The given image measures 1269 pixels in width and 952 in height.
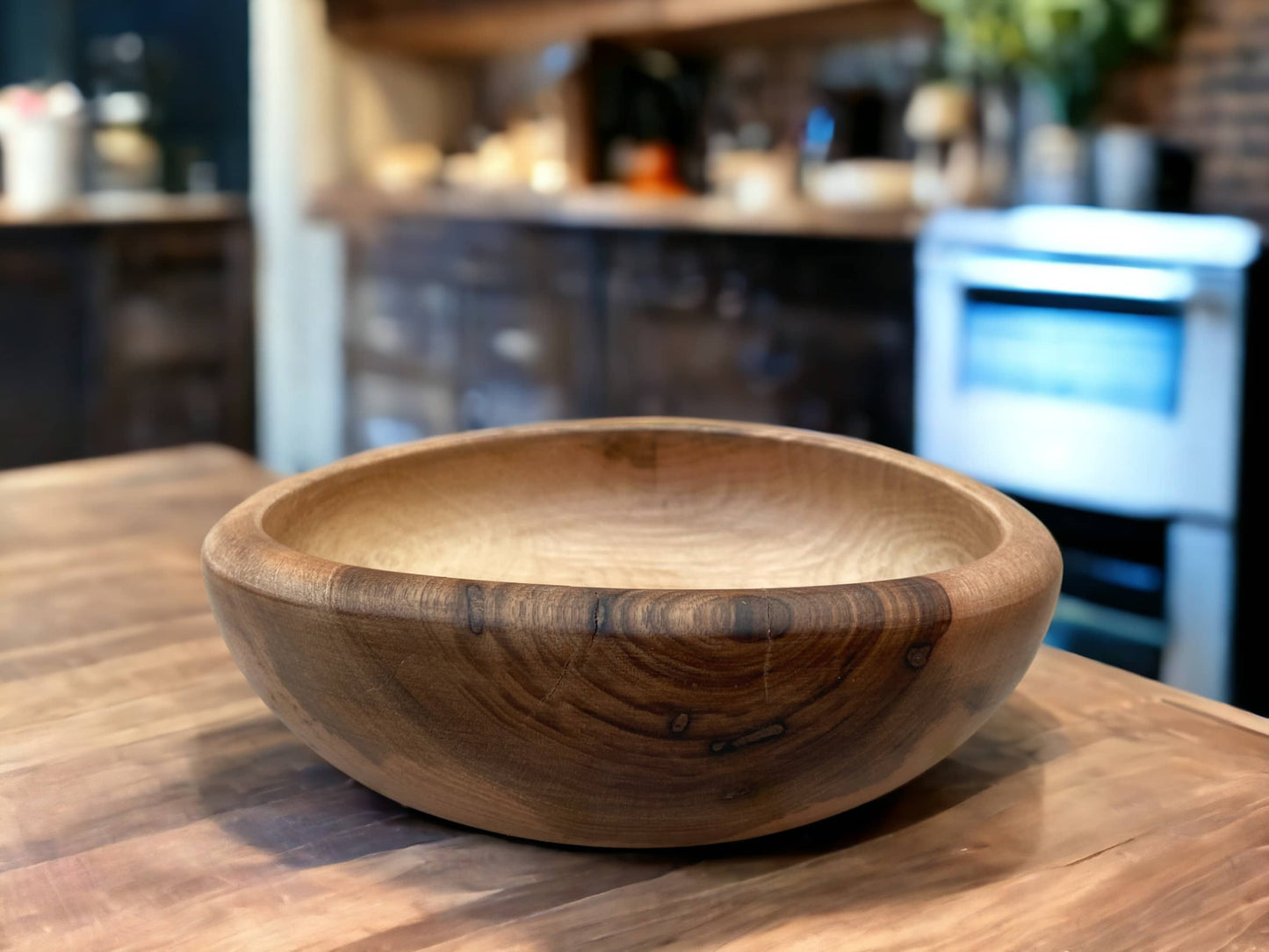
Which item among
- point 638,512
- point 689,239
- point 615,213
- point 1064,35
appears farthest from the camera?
point 615,213

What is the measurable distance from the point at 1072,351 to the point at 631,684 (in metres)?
1.86

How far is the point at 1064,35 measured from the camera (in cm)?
227

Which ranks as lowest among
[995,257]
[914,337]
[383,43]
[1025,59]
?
[914,337]

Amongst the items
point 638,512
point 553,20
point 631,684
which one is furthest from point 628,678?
point 553,20

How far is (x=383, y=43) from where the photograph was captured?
3646 mm

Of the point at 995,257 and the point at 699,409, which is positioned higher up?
the point at 995,257

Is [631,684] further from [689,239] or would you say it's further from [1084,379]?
[689,239]

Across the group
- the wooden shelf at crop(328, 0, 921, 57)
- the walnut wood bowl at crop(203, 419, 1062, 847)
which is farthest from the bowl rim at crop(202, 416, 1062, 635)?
the wooden shelf at crop(328, 0, 921, 57)

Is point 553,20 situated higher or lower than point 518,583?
higher

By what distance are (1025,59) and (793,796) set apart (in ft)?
7.46

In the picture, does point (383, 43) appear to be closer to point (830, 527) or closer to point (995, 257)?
point (995, 257)

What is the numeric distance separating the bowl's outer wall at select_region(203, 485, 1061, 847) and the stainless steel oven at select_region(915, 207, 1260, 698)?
163 centimetres

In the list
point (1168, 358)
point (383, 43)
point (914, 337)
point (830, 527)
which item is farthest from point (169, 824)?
point (383, 43)

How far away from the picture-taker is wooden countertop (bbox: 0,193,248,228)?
3109mm
